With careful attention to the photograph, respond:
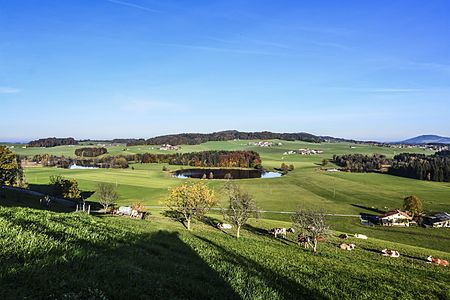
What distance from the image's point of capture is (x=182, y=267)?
1338 cm

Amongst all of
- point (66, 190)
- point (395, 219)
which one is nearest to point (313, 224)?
point (395, 219)

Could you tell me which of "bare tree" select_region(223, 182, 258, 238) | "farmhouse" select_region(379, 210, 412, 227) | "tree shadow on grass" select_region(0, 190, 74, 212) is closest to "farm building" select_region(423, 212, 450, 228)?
"farmhouse" select_region(379, 210, 412, 227)

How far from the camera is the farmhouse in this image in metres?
89.9

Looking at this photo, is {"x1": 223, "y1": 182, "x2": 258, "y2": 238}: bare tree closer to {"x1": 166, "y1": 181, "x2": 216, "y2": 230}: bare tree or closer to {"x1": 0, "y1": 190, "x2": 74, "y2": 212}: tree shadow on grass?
{"x1": 166, "y1": 181, "x2": 216, "y2": 230}: bare tree

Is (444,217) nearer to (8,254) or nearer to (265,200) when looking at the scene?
(265,200)

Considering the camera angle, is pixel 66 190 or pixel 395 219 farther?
pixel 66 190

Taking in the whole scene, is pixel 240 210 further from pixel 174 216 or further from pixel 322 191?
pixel 322 191

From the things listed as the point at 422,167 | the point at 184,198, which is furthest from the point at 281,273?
the point at 422,167

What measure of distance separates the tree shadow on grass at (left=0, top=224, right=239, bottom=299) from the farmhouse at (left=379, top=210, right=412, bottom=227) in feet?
287

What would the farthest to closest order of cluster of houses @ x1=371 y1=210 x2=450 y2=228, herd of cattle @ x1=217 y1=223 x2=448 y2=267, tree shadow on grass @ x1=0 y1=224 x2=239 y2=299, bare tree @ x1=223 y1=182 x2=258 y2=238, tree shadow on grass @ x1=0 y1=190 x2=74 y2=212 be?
cluster of houses @ x1=371 y1=210 x2=450 y2=228
bare tree @ x1=223 y1=182 x2=258 y2=238
tree shadow on grass @ x1=0 y1=190 x2=74 y2=212
herd of cattle @ x1=217 y1=223 x2=448 y2=267
tree shadow on grass @ x1=0 y1=224 x2=239 y2=299

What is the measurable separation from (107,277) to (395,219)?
3780 inches

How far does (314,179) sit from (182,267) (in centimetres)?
16544

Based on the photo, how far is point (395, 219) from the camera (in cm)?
9106

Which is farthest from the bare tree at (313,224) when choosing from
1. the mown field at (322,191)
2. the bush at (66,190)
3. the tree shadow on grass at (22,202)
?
the bush at (66,190)
